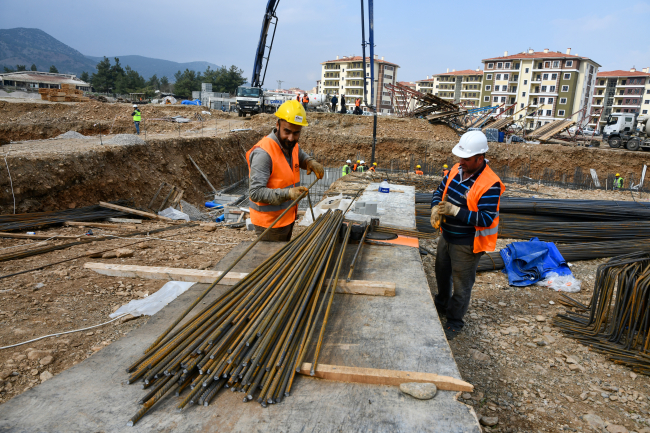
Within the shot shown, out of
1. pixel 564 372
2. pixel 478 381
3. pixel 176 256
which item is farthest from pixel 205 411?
pixel 176 256

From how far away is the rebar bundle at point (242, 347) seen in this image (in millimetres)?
1609

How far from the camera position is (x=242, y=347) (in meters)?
1.75

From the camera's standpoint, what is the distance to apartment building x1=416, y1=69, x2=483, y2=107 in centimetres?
7662

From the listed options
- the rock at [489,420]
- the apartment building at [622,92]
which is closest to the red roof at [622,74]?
the apartment building at [622,92]

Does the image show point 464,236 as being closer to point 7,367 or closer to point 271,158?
point 271,158

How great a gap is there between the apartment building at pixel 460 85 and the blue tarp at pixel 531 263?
74.7 metres

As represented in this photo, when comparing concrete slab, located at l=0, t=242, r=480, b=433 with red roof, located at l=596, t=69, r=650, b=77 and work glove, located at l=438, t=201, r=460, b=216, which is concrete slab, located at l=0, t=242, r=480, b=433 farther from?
red roof, located at l=596, t=69, r=650, b=77

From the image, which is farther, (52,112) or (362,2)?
(52,112)

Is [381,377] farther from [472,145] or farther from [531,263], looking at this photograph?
[531,263]

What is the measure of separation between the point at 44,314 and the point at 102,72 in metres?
65.5

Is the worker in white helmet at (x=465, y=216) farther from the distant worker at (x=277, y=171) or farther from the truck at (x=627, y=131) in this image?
the truck at (x=627, y=131)

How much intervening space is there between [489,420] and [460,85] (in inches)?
3463

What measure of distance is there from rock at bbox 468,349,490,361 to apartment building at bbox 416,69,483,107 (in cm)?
7718

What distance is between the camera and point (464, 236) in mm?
3289
